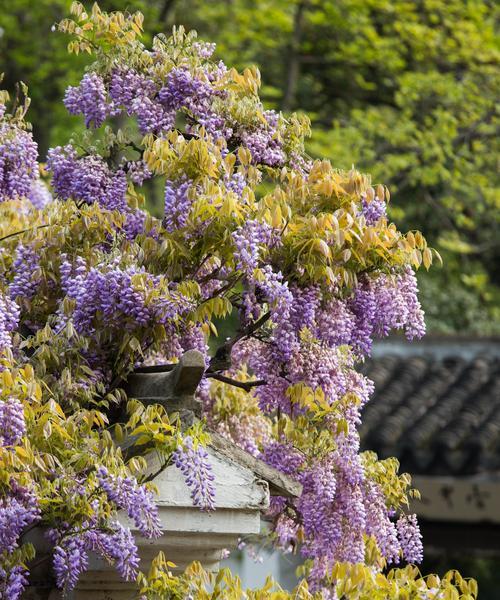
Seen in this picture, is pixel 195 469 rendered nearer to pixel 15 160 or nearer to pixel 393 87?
pixel 15 160

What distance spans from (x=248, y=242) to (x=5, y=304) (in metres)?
0.80

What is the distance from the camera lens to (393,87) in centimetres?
1720

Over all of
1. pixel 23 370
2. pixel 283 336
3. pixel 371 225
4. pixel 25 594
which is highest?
pixel 371 225

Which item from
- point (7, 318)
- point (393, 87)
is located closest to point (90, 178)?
point (7, 318)

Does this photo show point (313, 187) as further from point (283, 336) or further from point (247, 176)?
point (283, 336)

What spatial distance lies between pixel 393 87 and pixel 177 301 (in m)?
14.3

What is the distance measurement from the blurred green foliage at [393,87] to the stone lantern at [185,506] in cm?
892

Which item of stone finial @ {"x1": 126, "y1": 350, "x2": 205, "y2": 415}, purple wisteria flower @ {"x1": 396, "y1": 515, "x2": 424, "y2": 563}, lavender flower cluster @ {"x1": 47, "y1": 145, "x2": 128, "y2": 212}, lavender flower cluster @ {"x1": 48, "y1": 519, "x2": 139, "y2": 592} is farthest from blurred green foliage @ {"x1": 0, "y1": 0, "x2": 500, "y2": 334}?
lavender flower cluster @ {"x1": 48, "y1": 519, "x2": 139, "y2": 592}

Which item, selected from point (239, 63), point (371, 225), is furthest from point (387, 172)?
point (371, 225)

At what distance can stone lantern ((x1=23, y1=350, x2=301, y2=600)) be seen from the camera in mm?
3439

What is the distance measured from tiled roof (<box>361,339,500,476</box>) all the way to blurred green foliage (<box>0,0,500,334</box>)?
249cm

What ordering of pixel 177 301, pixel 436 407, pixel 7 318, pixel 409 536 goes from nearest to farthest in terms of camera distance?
pixel 177 301, pixel 7 318, pixel 409 536, pixel 436 407

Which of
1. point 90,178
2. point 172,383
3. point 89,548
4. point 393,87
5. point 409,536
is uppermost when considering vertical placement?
point 393,87

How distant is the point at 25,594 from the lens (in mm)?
3545
